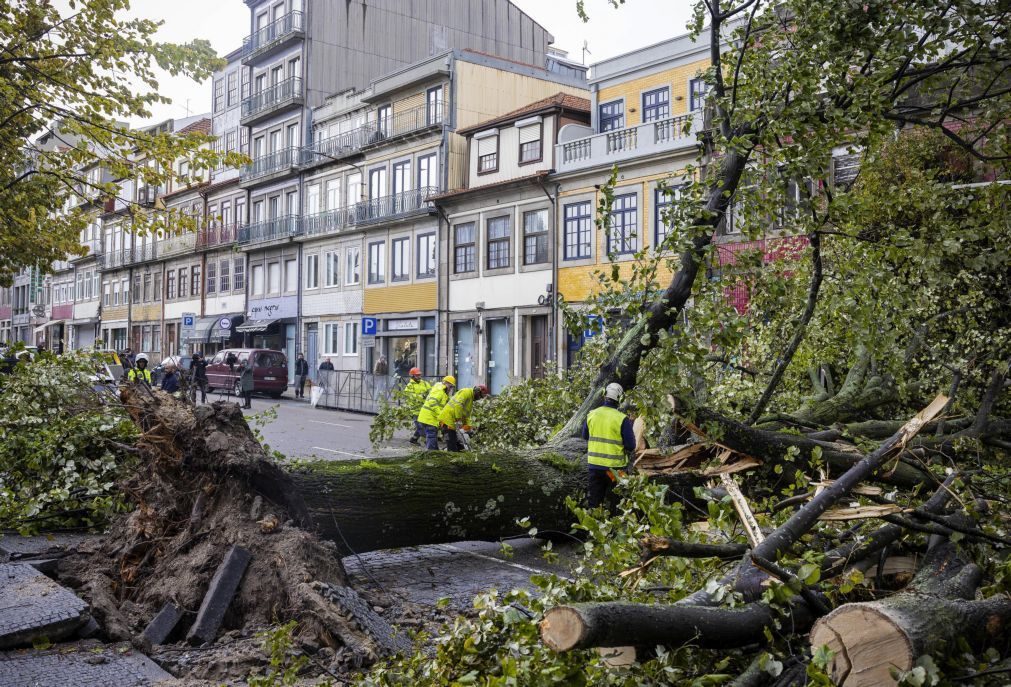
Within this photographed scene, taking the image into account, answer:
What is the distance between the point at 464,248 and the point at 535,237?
159 inches

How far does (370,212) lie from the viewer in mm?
39375

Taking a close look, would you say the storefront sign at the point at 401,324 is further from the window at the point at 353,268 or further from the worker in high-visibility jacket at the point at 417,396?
the worker in high-visibility jacket at the point at 417,396

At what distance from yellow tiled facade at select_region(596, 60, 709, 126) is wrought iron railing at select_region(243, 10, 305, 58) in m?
20.3

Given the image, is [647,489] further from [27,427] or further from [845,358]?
[845,358]

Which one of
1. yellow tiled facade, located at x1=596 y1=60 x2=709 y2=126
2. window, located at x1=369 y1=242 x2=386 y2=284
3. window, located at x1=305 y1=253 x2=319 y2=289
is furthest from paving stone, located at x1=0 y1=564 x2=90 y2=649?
window, located at x1=305 y1=253 x2=319 y2=289

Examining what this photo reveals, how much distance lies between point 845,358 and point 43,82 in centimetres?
1088

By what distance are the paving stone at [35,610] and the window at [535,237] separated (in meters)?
25.6

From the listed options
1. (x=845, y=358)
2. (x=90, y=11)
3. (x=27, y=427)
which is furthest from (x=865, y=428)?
(x=90, y=11)

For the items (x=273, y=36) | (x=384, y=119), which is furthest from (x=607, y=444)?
(x=273, y=36)

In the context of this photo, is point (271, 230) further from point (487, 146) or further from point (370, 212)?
point (487, 146)

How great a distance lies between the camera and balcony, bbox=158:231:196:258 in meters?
52.3

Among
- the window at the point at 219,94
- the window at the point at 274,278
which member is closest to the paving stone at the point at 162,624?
the window at the point at 274,278

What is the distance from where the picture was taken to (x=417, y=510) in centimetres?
772

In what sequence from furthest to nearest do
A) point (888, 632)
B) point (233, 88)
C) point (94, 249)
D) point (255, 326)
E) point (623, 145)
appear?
point (94, 249)
point (233, 88)
point (255, 326)
point (623, 145)
point (888, 632)
